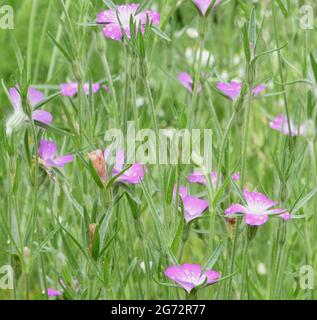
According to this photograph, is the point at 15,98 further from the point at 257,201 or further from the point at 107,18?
the point at 257,201

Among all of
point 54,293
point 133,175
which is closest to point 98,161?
point 133,175

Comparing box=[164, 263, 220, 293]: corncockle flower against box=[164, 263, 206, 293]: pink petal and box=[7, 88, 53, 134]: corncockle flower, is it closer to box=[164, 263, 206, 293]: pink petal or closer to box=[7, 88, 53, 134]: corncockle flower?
box=[164, 263, 206, 293]: pink petal

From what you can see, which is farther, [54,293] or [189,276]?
[54,293]

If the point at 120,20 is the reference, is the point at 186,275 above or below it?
below

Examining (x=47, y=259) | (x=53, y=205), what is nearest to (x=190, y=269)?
(x=53, y=205)

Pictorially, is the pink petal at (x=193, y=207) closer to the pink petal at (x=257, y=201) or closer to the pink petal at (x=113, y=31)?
the pink petal at (x=257, y=201)
